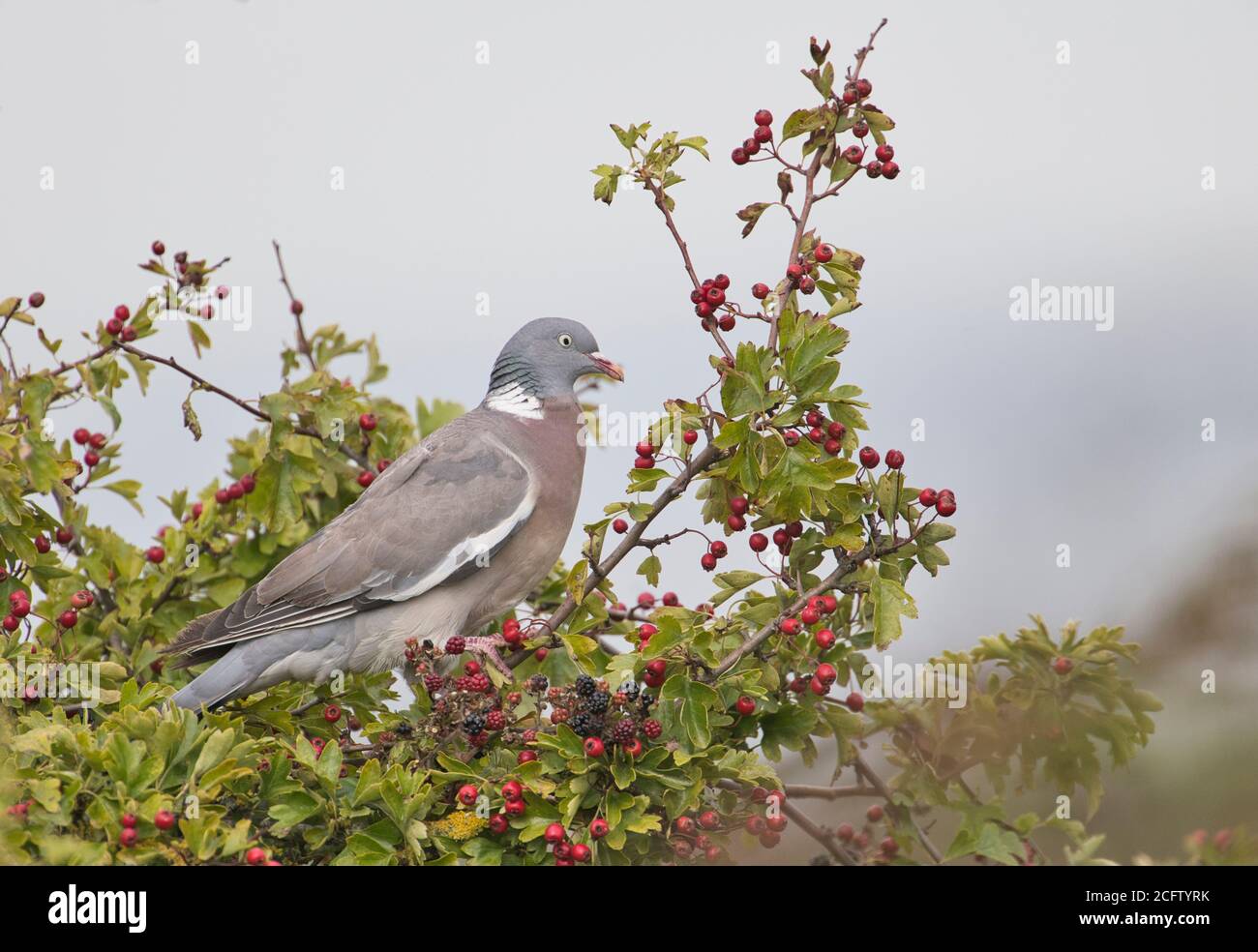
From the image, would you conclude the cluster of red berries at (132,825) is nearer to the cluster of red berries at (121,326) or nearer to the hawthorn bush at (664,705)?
the hawthorn bush at (664,705)

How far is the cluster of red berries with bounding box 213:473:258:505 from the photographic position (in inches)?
183

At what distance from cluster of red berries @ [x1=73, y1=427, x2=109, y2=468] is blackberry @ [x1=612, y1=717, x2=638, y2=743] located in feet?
7.48

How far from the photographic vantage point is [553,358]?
524 cm

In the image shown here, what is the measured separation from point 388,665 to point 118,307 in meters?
1.57

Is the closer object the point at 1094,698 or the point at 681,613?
the point at 681,613

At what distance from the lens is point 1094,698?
3867 mm

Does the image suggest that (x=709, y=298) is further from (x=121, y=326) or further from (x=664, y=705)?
(x=121, y=326)

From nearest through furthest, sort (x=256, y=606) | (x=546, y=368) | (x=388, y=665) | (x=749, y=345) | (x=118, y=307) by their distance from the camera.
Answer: (x=749, y=345), (x=118, y=307), (x=256, y=606), (x=388, y=665), (x=546, y=368)

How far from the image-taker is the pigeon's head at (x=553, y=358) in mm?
5227

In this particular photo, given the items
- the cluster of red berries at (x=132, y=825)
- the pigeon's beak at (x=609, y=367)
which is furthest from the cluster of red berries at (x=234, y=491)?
the cluster of red berries at (x=132, y=825)

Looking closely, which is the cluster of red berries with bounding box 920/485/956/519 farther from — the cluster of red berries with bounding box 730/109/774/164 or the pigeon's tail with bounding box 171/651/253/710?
the pigeon's tail with bounding box 171/651/253/710

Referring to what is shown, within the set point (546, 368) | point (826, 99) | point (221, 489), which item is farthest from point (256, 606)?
point (826, 99)
